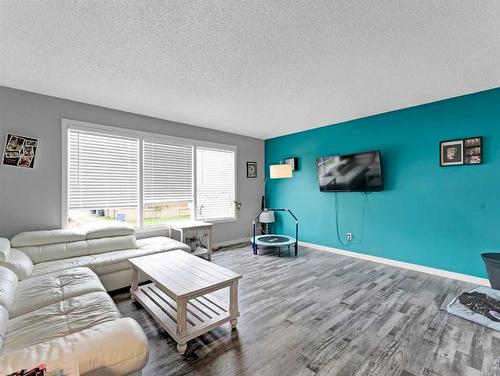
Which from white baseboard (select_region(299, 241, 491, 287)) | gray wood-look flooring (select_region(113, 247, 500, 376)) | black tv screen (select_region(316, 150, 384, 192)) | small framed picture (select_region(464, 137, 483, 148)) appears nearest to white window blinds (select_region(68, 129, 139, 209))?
gray wood-look flooring (select_region(113, 247, 500, 376))

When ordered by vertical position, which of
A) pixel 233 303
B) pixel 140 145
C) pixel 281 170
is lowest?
pixel 233 303

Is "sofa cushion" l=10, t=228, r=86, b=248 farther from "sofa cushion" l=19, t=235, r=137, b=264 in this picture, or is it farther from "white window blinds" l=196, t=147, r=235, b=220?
"white window blinds" l=196, t=147, r=235, b=220

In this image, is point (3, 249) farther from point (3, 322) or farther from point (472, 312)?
point (472, 312)

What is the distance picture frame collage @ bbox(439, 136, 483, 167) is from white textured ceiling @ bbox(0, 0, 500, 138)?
654 millimetres

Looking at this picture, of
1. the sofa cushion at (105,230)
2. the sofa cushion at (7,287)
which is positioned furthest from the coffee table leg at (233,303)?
the sofa cushion at (105,230)

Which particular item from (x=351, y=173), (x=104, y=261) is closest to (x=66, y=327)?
(x=104, y=261)

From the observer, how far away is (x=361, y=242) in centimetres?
427

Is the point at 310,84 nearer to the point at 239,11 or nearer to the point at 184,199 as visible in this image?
the point at 239,11

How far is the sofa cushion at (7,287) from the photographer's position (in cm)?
161

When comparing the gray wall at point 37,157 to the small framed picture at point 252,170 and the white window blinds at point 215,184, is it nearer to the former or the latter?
the white window blinds at point 215,184

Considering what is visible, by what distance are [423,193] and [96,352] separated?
4.26 meters

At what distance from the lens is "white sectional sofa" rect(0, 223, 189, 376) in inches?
42.1

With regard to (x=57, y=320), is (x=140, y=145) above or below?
above

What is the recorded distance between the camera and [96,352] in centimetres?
108
